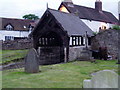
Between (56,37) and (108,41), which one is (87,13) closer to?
(108,41)

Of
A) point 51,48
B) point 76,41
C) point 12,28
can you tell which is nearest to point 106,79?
point 76,41

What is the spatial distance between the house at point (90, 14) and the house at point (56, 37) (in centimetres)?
1616

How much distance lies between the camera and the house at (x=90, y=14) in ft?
144

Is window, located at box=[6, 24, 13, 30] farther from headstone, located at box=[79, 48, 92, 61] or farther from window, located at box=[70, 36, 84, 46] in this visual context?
headstone, located at box=[79, 48, 92, 61]

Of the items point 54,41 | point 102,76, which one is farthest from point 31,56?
point 54,41

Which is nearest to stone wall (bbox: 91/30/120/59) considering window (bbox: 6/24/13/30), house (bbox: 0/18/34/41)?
house (bbox: 0/18/34/41)

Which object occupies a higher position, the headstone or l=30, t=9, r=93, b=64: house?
l=30, t=9, r=93, b=64: house

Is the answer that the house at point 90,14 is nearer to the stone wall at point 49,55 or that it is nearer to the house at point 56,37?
the house at point 56,37

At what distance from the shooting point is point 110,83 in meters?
6.65

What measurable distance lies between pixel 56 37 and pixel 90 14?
25764mm

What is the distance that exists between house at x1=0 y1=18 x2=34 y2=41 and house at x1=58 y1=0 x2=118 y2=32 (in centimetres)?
1441

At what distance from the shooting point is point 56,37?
80.3 feet

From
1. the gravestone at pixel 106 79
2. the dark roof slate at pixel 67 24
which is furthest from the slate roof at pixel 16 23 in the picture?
the gravestone at pixel 106 79

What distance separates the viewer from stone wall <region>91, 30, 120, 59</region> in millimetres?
25469
